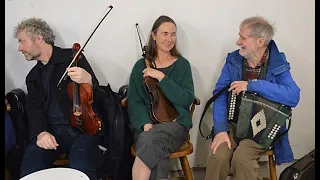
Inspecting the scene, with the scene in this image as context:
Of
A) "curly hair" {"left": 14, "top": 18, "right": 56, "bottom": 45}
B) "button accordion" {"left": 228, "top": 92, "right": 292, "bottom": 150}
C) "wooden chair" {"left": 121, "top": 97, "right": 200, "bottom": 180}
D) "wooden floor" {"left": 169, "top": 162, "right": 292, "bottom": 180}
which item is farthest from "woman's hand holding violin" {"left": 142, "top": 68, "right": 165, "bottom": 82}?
"wooden floor" {"left": 169, "top": 162, "right": 292, "bottom": 180}

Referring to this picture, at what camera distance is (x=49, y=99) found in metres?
2.38

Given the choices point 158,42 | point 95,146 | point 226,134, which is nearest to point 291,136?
point 226,134

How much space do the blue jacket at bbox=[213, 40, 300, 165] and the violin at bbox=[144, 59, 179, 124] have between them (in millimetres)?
280

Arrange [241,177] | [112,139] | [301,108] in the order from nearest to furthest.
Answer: [241,177], [112,139], [301,108]

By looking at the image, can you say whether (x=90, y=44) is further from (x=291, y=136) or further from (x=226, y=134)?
(x=291, y=136)

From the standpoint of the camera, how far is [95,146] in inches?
88.4

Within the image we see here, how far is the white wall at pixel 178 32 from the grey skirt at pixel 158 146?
60cm

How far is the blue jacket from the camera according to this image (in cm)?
219

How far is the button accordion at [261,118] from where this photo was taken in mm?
2191

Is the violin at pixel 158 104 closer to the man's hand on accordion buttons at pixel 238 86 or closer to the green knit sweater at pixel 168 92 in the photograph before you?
the green knit sweater at pixel 168 92

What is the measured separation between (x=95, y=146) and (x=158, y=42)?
2.47 feet

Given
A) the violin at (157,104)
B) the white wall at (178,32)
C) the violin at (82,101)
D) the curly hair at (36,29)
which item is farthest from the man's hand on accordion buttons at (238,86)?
the curly hair at (36,29)

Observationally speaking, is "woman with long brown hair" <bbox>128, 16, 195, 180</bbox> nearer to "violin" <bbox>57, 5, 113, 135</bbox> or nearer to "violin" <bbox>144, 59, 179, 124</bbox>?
"violin" <bbox>144, 59, 179, 124</bbox>

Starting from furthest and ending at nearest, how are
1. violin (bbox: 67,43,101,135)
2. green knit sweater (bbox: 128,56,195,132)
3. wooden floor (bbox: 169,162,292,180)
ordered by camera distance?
1. wooden floor (bbox: 169,162,292,180)
2. green knit sweater (bbox: 128,56,195,132)
3. violin (bbox: 67,43,101,135)
